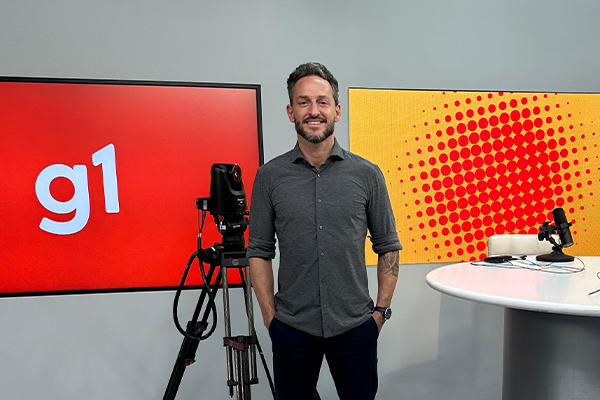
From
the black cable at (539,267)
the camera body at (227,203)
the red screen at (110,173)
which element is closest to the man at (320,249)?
the camera body at (227,203)

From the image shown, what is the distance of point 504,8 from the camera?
2.58m

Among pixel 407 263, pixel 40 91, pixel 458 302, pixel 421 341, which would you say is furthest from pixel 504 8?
pixel 40 91

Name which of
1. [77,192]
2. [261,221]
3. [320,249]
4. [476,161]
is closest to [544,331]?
[320,249]

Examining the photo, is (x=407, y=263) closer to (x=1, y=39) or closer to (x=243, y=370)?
(x=243, y=370)

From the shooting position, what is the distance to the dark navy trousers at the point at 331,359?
1.43m

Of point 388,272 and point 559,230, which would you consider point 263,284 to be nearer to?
point 388,272

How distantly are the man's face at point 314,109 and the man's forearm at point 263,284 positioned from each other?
20.5 inches

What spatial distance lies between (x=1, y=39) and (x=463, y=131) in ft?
9.06

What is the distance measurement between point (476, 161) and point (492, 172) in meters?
0.13

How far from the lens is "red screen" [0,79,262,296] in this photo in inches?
88.4

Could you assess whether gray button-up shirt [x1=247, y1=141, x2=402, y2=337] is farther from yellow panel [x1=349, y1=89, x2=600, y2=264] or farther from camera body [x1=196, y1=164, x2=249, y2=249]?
yellow panel [x1=349, y1=89, x2=600, y2=264]

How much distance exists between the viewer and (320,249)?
144 cm

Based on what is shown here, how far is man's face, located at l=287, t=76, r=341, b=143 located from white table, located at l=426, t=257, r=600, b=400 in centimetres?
76

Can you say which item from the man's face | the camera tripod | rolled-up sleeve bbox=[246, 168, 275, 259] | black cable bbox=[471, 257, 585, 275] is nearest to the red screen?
the camera tripod
